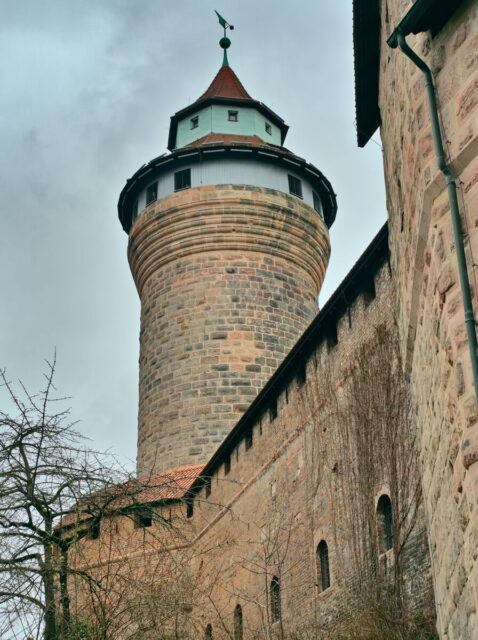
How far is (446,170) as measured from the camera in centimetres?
453

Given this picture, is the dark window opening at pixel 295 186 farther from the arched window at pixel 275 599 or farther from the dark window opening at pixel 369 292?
the dark window opening at pixel 369 292

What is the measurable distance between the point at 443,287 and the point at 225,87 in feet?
80.9

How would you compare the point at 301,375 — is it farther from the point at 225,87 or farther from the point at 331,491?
the point at 225,87

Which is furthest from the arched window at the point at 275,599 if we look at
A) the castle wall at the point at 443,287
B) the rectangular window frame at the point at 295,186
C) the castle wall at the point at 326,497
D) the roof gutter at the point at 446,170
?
the rectangular window frame at the point at 295,186

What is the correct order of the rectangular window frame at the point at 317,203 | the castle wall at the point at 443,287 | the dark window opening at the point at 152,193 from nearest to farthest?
1. the castle wall at the point at 443,287
2. the dark window opening at the point at 152,193
3. the rectangular window frame at the point at 317,203

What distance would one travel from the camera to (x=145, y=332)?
951 inches

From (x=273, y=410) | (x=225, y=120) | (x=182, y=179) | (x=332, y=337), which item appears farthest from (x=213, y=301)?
(x=332, y=337)

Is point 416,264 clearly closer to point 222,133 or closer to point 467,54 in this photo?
point 467,54

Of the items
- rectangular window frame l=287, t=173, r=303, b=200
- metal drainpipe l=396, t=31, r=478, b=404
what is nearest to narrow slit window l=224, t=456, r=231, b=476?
rectangular window frame l=287, t=173, r=303, b=200

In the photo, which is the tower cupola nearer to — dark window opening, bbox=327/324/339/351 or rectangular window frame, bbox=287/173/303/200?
rectangular window frame, bbox=287/173/303/200

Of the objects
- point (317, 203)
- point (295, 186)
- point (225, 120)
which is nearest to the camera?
point (295, 186)

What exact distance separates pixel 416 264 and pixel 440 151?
3.16ft

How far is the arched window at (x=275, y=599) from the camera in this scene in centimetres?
1491

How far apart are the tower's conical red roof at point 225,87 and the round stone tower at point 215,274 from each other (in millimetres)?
2090
